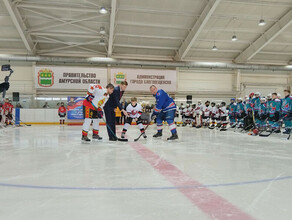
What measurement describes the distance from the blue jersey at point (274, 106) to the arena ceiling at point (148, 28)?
5.80 m

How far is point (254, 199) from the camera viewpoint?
1.54 meters

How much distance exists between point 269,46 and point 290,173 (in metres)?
15.9

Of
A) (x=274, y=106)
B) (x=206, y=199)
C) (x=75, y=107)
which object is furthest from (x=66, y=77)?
(x=206, y=199)

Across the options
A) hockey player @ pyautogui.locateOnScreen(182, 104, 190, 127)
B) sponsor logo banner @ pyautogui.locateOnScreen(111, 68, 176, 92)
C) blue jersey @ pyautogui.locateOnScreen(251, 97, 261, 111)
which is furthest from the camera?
sponsor logo banner @ pyautogui.locateOnScreen(111, 68, 176, 92)

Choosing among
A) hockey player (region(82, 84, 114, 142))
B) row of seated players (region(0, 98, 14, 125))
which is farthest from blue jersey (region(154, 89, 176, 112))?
row of seated players (region(0, 98, 14, 125))

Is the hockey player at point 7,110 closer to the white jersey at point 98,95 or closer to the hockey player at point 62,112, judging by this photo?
the hockey player at point 62,112

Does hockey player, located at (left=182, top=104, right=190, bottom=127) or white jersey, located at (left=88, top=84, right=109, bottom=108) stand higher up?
white jersey, located at (left=88, top=84, right=109, bottom=108)

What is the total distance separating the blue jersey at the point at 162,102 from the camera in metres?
4.92

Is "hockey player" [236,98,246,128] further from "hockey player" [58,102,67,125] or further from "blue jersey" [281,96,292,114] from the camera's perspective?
"hockey player" [58,102,67,125]

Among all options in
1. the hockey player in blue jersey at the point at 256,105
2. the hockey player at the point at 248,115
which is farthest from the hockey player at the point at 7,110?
the hockey player in blue jersey at the point at 256,105

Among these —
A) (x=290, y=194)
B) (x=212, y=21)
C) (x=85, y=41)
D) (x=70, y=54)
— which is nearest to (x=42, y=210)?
(x=290, y=194)

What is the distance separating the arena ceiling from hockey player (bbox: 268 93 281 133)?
581 cm

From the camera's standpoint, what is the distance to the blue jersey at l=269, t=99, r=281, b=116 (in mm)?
6993

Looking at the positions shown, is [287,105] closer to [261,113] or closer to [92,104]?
[261,113]
